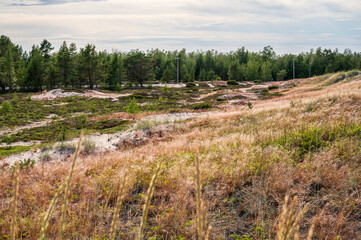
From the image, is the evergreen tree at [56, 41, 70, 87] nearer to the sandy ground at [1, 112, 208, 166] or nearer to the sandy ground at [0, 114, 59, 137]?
the sandy ground at [0, 114, 59, 137]

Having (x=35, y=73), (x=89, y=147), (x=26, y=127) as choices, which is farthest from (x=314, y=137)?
(x=35, y=73)

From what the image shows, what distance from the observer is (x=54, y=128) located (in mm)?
23156

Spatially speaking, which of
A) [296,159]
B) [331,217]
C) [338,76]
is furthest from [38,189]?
[338,76]

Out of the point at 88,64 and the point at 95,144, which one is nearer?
the point at 95,144

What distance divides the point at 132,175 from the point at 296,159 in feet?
12.5

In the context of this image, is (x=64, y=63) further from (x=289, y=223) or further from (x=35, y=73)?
(x=289, y=223)

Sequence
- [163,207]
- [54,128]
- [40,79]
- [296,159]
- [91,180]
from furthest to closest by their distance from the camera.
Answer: [40,79], [54,128], [296,159], [91,180], [163,207]

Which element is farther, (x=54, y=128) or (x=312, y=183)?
(x=54, y=128)

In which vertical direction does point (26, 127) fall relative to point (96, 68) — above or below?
below

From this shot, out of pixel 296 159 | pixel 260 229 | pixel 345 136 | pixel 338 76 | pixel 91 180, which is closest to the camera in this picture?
pixel 260 229

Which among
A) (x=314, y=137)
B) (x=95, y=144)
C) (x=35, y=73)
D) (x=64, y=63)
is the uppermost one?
(x=64, y=63)

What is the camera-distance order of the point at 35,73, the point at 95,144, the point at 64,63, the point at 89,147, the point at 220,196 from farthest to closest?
the point at 64,63
the point at 35,73
the point at 95,144
the point at 89,147
the point at 220,196

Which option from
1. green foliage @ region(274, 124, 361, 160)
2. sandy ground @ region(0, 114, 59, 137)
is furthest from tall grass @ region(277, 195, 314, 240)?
sandy ground @ region(0, 114, 59, 137)

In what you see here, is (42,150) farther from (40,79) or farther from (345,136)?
(40,79)
